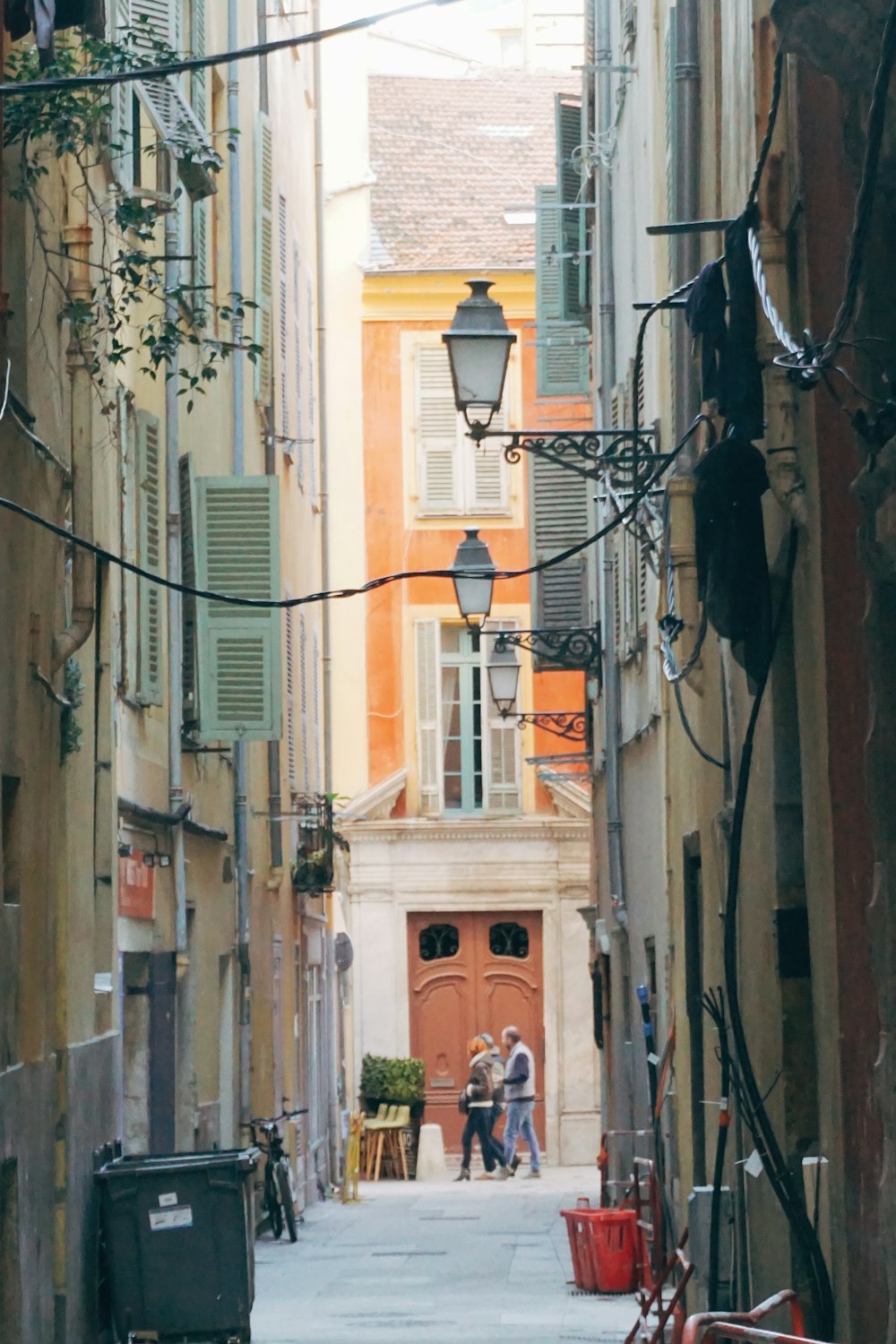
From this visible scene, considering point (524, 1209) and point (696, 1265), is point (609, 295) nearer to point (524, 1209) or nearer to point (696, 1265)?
point (524, 1209)

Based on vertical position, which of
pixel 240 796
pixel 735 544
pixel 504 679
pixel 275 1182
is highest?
pixel 504 679

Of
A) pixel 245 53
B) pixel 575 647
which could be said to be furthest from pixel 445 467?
pixel 245 53

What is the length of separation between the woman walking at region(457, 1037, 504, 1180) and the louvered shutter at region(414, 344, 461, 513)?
30.2 feet

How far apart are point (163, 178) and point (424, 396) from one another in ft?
62.5

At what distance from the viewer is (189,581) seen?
682 inches

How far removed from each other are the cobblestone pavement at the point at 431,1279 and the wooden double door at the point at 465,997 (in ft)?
24.1

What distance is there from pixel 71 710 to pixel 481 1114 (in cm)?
1770

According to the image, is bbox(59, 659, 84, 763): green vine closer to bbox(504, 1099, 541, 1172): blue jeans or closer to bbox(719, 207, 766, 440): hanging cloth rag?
bbox(719, 207, 766, 440): hanging cloth rag

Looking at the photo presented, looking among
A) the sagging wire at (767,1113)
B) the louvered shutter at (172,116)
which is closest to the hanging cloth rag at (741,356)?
the sagging wire at (767,1113)

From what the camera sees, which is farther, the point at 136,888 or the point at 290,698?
the point at 290,698

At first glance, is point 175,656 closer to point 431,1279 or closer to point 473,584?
point 473,584

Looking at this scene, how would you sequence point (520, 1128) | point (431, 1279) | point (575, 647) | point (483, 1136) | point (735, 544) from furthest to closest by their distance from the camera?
point (520, 1128), point (483, 1136), point (575, 647), point (431, 1279), point (735, 544)

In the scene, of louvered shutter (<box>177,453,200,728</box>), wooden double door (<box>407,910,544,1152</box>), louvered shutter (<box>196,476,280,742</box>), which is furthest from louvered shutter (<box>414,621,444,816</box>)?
louvered shutter (<box>196,476,280,742</box>)

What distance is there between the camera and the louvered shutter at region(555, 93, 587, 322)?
22719mm
